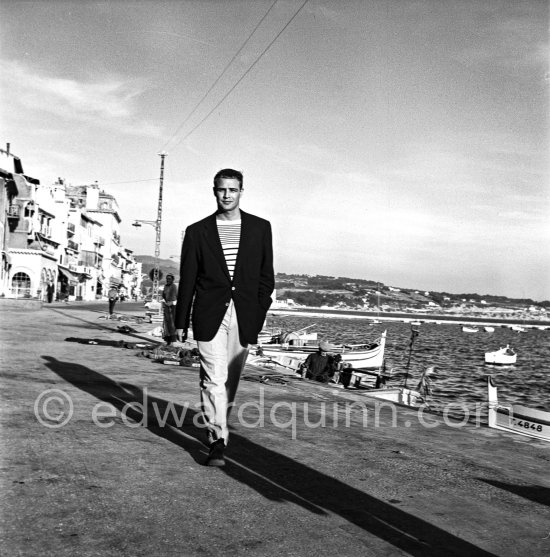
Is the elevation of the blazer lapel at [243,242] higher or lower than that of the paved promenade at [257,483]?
higher

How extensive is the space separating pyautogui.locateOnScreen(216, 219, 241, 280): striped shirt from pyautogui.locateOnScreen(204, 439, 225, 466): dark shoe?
1.28 metres

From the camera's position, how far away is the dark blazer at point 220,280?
468 cm

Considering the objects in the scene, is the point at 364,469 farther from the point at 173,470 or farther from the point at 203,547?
the point at 203,547

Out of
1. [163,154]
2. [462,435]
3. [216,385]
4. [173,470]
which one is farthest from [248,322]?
[163,154]

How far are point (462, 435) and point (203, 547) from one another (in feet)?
14.3

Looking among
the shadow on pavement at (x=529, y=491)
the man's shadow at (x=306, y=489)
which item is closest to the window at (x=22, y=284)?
the man's shadow at (x=306, y=489)

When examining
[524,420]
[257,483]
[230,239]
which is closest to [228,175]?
[230,239]

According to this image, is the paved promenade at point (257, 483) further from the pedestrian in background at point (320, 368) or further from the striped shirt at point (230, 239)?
the pedestrian in background at point (320, 368)

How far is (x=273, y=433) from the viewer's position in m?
5.61

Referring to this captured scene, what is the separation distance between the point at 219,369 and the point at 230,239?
1029 millimetres

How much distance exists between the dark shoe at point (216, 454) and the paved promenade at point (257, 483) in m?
0.09

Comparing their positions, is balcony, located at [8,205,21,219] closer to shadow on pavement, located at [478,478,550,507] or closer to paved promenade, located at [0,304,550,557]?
paved promenade, located at [0,304,550,557]

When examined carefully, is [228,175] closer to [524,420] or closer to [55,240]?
[524,420]

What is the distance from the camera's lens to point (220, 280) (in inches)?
185
